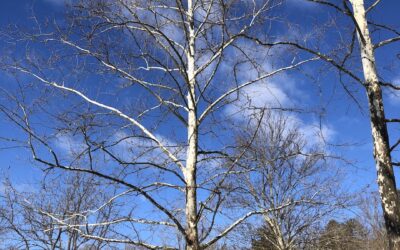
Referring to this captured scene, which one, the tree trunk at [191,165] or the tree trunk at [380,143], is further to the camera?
the tree trunk at [191,165]

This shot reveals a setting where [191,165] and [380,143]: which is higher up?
[191,165]

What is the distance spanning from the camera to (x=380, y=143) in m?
4.30

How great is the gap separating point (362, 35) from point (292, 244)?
32.9 ft

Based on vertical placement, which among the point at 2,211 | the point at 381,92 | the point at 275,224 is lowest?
the point at 381,92

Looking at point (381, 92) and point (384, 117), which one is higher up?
point (381, 92)

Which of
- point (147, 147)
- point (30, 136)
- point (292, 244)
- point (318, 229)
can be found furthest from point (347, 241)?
point (30, 136)

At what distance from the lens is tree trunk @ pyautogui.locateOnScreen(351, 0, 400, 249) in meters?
3.99

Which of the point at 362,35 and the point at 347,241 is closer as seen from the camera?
the point at 362,35

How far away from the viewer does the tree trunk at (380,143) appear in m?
3.99

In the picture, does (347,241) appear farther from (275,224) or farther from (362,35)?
(362,35)

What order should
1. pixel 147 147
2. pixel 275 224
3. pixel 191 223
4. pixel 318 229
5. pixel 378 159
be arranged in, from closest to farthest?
pixel 378 159 → pixel 191 223 → pixel 147 147 → pixel 275 224 → pixel 318 229

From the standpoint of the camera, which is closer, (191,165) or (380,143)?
(380,143)

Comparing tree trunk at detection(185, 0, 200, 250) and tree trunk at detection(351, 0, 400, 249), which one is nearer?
tree trunk at detection(351, 0, 400, 249)

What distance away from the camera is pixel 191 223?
204 inches
